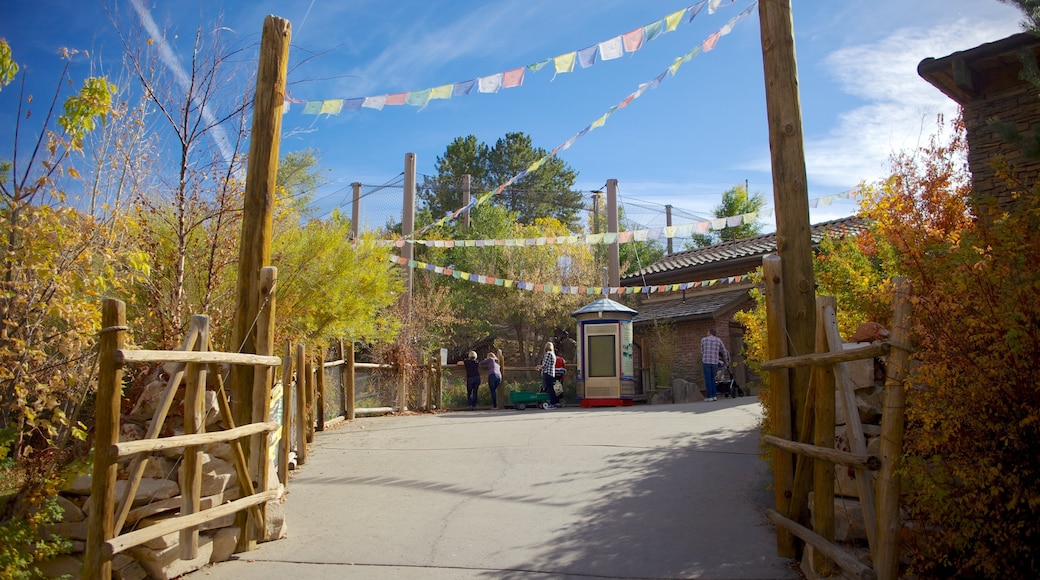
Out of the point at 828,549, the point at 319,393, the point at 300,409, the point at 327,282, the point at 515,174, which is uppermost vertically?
the point at 515,174

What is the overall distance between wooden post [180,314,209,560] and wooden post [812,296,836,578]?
4.25 meters

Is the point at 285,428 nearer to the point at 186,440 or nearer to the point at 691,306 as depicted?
the point at 186,440

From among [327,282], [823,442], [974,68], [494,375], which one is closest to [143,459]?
[823,442]

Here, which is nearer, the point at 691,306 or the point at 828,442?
the point at 828,442

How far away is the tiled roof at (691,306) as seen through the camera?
2005cm

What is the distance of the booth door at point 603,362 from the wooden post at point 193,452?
13.3 meters

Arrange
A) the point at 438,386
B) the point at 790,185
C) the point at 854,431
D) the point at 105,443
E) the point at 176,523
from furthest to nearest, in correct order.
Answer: the point at 438,386
the point at 790,185
the point at 176,523
the point at 105,443
the point at 854,431

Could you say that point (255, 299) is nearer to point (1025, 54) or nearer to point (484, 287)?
point (1025, 54)

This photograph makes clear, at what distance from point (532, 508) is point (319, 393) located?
5983mm

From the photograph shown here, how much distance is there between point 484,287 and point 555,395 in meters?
10.4

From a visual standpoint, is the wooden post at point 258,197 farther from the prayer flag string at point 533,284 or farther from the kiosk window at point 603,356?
the kiosk window at point 603,356

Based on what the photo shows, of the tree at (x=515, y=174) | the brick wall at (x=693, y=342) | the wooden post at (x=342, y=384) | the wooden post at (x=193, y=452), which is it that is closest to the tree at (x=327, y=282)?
the wooden post at (x=342, y=384)

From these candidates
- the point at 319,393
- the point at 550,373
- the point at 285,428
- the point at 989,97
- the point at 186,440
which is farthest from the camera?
the point at 550,373

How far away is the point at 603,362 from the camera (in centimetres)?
1794
